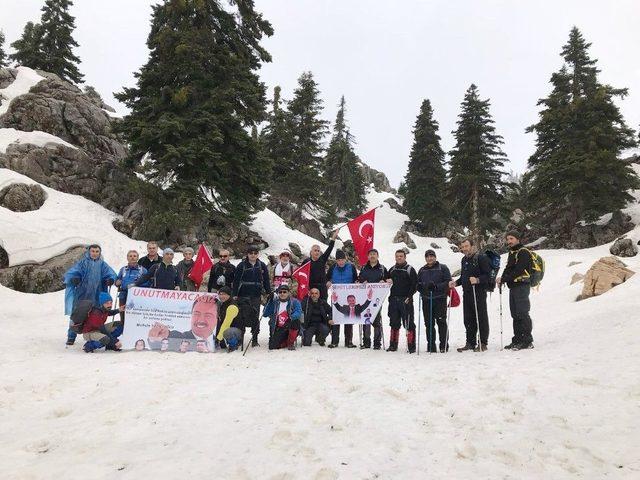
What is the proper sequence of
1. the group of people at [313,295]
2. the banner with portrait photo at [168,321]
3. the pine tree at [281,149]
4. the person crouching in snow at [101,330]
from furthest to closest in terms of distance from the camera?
the pine tree at [281,149] → the banner with portrait photo at [168,321] → the group of people at [313,295] → the person crouching in snow at [101,330]

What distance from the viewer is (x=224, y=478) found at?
10.7ft

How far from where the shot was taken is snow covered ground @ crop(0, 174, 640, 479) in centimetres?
349

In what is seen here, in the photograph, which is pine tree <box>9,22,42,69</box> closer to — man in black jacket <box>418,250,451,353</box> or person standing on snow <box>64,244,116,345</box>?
person standing on snow <box>64,244,116,345</box>

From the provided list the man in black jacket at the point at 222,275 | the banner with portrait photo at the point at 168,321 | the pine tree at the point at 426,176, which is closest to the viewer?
the banner with portrait photo at the point at 168,321

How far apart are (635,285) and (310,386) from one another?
466 inches

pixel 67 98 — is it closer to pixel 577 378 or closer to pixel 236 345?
pixel 236 345

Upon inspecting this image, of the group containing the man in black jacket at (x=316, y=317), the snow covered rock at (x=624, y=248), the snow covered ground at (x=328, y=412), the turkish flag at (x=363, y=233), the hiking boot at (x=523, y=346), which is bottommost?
the snow covered ground at (x=328, y=412)

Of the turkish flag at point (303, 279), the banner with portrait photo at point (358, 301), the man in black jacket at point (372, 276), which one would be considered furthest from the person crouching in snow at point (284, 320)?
the man in black jacket at point (372, 276)

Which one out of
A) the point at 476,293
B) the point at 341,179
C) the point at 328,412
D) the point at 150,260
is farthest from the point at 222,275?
the point at 341,179

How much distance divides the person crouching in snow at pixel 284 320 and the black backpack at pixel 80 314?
3842 mm

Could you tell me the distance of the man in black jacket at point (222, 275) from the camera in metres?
9.90

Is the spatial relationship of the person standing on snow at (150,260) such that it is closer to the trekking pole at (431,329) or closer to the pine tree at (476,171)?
the trekking pole at (431,329)

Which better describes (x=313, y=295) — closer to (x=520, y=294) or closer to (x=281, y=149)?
(x=520, y=294)

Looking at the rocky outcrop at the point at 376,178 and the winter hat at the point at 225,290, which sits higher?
the rocky outcrop at the point at 376,178
